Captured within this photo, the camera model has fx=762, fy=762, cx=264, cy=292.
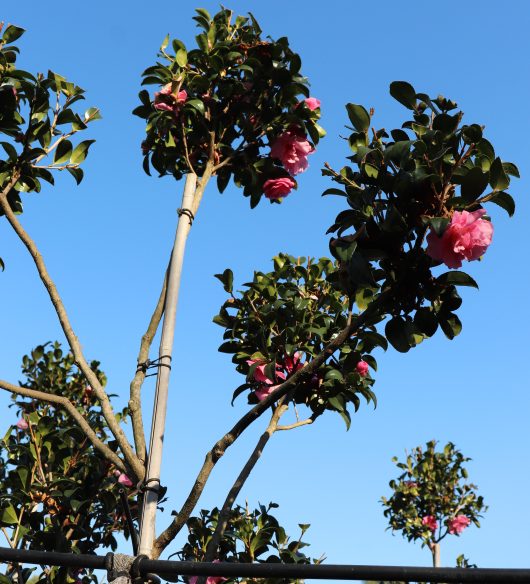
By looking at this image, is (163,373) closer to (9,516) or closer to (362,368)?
(362,368)

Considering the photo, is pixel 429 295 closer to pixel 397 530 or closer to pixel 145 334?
pixel 145 334

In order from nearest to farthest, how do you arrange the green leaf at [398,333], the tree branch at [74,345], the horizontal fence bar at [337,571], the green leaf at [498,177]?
1. the horizontal fence bar at [337,571]
2. the green leaf at [498,177]
3. the green leaf at [398,333]
4. the tree branch at [74,345]

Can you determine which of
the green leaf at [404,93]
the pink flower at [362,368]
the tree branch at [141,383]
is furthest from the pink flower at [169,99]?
the pink flower at [362,368]

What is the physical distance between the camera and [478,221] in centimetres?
264

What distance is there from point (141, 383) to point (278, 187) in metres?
1.29

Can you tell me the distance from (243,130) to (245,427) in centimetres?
172

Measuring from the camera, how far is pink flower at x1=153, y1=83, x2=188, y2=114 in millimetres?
3920

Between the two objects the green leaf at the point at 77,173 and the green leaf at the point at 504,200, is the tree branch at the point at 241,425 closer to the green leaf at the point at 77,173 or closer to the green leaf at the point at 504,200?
the green leaf at the point at 504,200

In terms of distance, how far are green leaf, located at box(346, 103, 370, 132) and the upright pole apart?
3.63 feet

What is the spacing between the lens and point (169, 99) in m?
3.92

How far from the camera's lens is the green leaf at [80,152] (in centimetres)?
411

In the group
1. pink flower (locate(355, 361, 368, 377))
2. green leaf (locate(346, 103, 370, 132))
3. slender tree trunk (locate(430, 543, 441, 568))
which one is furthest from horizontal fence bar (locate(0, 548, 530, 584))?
slender tree trunk (locate(430, 543, 441, 568))

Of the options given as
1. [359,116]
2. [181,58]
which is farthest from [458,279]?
[181,58]

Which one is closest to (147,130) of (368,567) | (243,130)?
(243,130)
